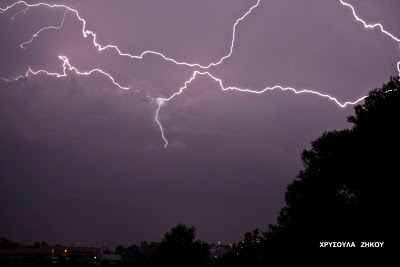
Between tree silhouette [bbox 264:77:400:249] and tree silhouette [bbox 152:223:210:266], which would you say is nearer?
tree silhouette [bbox 264:77:400:249]

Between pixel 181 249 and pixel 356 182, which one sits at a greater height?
pixel 356 182

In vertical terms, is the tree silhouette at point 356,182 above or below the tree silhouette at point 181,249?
above

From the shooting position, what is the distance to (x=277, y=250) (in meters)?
15.5

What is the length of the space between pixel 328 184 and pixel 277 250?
3624 mm

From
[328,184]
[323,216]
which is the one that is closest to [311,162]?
[328,184]

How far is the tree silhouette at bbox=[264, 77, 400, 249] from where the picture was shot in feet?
35.9

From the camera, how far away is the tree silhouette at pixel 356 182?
35.9ft

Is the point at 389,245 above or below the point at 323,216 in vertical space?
below

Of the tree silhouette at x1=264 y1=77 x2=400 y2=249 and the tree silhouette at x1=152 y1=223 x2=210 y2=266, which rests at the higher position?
the tree silhouette at x1=264 y1=77 x2=400 y2=249

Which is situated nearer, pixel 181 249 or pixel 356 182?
pixel 356 182

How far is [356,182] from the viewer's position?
1212 cm

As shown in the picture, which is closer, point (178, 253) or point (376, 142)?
point (376, 142)

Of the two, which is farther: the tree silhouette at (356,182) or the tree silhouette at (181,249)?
the tree silhouette at (181,249)

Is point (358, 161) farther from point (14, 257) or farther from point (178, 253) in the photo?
point (14, 257)
